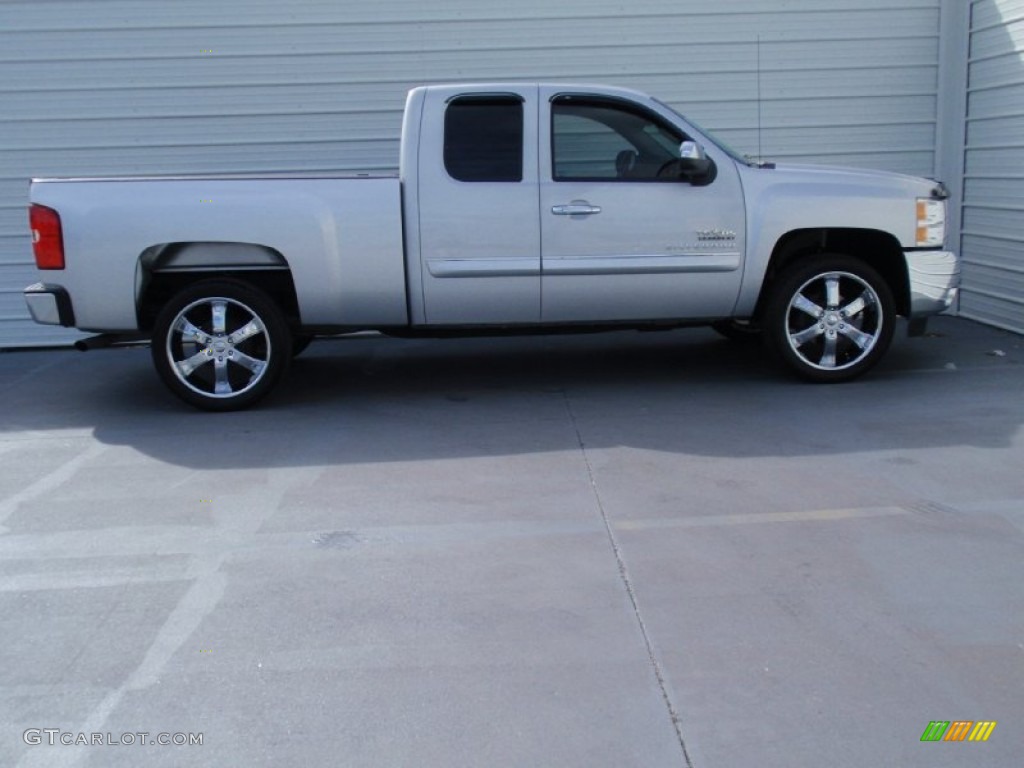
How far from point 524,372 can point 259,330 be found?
2.10m

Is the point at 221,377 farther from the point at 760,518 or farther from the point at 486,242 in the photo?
the point at 760,518

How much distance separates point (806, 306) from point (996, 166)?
124 inches

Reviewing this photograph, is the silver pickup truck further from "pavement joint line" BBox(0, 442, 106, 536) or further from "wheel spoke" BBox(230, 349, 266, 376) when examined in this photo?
"pavement joint line" BBox(0, 442, 106, 536)

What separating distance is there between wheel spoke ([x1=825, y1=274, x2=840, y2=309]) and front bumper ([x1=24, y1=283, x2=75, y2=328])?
4868 millimetres

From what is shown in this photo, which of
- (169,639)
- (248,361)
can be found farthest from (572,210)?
(169,639)

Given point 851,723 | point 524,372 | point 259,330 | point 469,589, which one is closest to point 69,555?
point 469,589

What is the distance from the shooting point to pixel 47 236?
7.12 m

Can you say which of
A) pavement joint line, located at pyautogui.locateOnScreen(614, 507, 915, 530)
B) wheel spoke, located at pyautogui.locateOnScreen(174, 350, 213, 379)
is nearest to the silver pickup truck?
wheel spoke, located at pyautogui.locateOnScreen(174, 350, 213, 379)

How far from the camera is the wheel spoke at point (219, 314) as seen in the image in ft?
24.1

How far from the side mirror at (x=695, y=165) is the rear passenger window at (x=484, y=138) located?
3.39 feet

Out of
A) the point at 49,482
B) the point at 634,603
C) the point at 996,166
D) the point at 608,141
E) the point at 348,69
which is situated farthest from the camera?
the point at 348,69

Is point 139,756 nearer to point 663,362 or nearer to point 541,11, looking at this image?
point 663,362

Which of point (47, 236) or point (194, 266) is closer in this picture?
point (47, 236)

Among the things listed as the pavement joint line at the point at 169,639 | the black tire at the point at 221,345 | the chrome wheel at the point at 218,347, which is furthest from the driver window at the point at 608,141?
the pavement joint line at the point at 169,639
